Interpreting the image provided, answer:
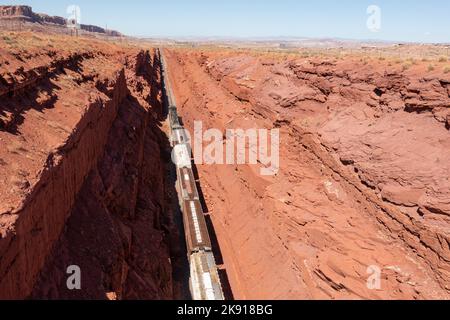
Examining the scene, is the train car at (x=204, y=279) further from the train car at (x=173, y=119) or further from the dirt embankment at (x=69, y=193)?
the train car at (x=173, y=119)

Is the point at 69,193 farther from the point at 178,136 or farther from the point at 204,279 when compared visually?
the point at 178,136

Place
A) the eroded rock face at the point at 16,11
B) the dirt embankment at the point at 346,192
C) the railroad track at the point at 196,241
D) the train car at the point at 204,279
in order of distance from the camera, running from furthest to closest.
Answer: the eroded rock face at the point at 16,11
the railroad track at the point at 196,241
the train car at the point at 204,279
the dirt embankment at the point at 346,192

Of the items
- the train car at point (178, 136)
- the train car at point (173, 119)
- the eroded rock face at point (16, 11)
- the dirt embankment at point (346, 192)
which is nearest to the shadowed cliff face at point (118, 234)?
the dirt embankment at point (346, 192)

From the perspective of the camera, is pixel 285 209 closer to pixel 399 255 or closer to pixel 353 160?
pixel 353 160

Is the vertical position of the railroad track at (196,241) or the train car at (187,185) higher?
the train car at (187,185)

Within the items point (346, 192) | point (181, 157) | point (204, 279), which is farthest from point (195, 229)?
point (181, 157)

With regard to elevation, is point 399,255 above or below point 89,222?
below

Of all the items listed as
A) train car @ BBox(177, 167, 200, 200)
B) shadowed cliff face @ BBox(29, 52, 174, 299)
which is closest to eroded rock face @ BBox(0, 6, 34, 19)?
train car @ BBox(177, 167, 200, 200)
